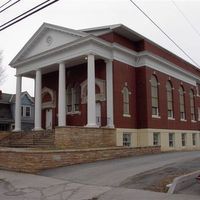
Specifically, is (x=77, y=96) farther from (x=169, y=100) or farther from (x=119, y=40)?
(x=169, y=100)

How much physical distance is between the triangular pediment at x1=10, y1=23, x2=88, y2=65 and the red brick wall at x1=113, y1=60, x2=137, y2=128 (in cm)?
412

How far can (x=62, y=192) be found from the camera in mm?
11836

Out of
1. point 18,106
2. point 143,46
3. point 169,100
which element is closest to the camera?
point 143,46

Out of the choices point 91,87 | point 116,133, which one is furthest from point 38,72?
point 116,133

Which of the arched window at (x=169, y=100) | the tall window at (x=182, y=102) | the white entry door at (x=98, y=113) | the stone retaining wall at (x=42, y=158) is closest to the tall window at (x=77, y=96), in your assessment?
the white entry door at (x=98, y=113)

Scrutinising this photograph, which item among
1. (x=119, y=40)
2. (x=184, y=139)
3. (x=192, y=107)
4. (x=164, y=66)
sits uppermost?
(x=119, y=40)

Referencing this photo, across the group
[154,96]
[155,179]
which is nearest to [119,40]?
[154,96]

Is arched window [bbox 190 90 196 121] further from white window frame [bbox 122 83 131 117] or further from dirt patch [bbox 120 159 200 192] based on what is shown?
dirt patch [bbox 120 159 200 192]

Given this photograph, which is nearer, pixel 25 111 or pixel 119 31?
pixel 119 31

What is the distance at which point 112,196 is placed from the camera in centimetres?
1091

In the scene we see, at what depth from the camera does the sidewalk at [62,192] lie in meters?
10.7

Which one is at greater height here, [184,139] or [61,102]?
[61,102]

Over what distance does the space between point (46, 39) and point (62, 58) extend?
3.35 metres

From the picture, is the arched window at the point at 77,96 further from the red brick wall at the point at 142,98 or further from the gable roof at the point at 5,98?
the gable roof at the point at 5,98
